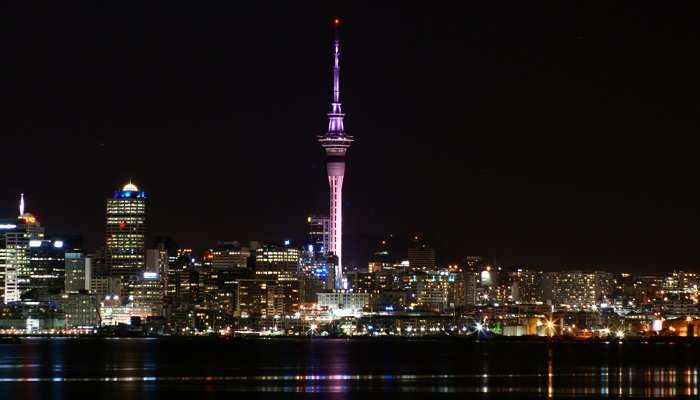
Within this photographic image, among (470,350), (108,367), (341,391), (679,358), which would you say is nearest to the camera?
(341,391)

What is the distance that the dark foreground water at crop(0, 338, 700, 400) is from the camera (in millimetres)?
78125

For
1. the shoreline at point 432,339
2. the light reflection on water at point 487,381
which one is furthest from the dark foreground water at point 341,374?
the shoreline at point 432,339

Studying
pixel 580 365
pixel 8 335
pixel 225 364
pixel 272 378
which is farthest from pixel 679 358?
pixel 8 335

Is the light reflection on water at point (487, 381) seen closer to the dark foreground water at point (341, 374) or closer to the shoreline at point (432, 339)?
the dark foreground water at point (341, 374)

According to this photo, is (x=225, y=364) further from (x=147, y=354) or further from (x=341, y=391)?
(x=341, y=391)

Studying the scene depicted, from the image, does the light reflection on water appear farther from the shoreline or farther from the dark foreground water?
the shoreline

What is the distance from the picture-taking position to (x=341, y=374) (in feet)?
311

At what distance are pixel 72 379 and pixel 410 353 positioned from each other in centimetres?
4855

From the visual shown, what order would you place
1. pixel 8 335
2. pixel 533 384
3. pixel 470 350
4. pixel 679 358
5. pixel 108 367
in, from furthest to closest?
pixel 8 335, pixel 470 350, pixel 679 358, pixel 108 367, pixel 533 384

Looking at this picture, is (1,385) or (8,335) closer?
(1,385)

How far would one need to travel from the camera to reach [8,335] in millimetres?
190625

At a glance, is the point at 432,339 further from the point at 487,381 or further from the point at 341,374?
the point at 487,381

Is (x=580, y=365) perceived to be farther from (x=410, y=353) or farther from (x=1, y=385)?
(x=1, y=385)

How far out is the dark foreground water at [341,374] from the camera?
78.1m
